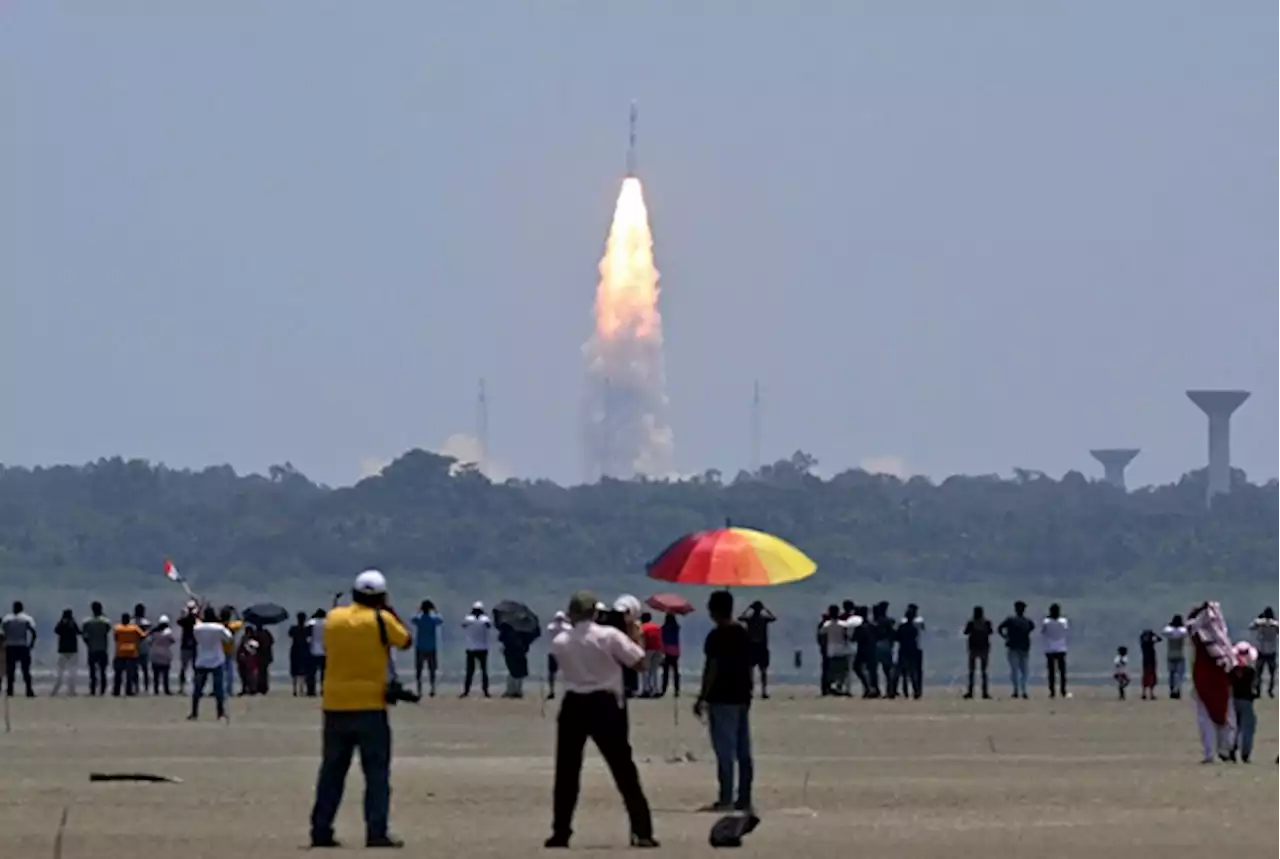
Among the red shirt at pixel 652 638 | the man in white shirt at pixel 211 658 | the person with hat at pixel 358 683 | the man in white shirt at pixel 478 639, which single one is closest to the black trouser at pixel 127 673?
the man in white shirt at pixel 478 639

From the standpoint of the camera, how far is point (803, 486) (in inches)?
6319

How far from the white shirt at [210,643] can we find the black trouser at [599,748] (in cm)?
1580

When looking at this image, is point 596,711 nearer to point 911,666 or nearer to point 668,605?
point 911,666

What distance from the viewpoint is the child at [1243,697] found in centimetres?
2628

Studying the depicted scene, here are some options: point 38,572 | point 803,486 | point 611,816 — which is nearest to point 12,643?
point 611,816

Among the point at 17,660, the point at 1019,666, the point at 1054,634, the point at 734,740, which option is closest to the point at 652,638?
the point at 1019,666

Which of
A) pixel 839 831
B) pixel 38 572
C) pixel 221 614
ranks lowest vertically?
pixel 839 831

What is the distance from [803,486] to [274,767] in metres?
→ 135

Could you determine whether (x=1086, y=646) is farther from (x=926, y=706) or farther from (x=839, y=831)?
(x=839, y=831)

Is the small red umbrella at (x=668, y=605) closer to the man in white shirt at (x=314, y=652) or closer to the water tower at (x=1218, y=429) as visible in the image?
the man in white shirt at (x=314, y=652)

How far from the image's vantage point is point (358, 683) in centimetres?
1825

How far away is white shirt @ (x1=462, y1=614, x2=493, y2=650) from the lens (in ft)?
142

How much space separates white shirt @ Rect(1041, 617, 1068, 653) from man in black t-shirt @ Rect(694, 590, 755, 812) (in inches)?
862

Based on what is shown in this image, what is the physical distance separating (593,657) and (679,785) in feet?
19.0
